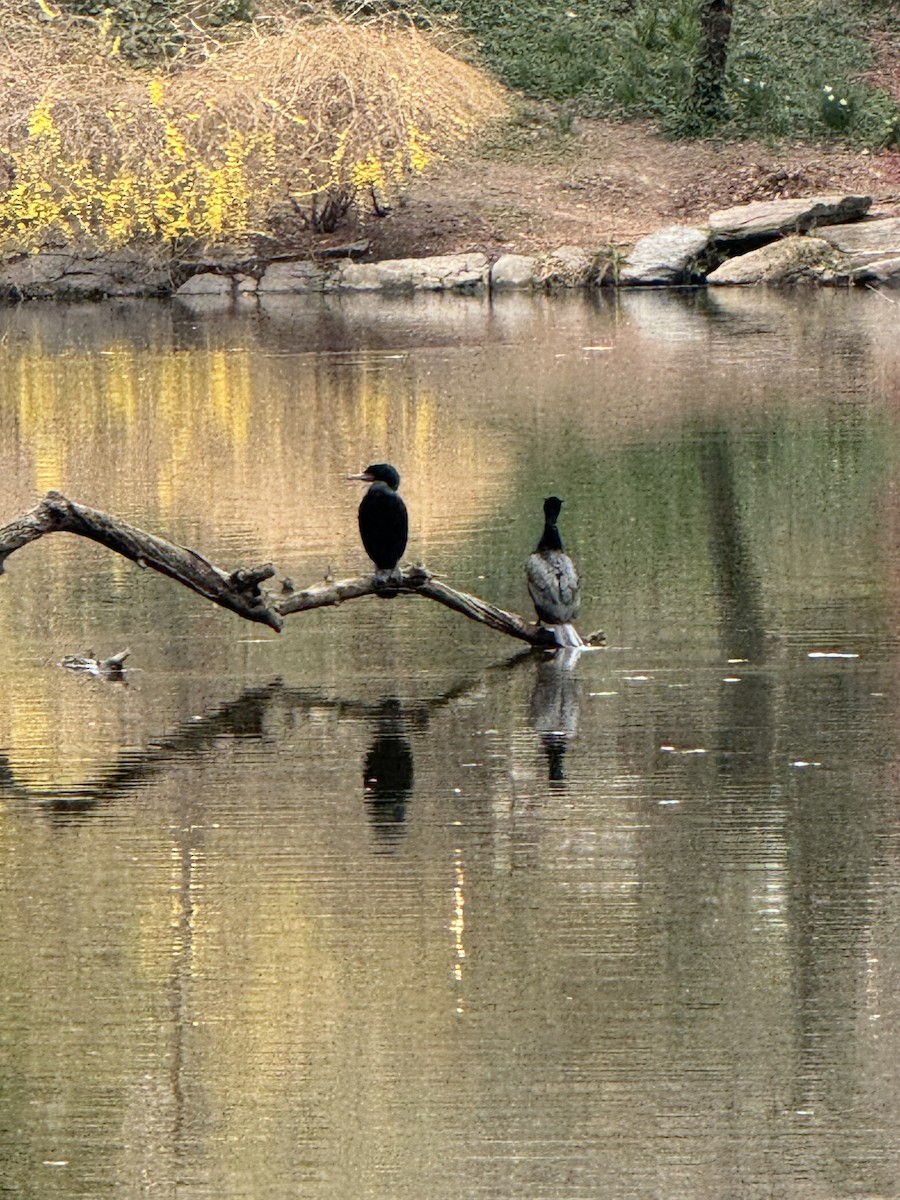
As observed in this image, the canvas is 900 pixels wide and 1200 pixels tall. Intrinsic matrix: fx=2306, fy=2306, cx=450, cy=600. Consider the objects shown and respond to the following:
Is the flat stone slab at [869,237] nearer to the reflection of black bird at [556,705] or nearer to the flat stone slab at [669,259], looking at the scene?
the flat stone slab at [669,259]

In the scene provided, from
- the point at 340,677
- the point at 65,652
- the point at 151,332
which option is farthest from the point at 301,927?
the point at 151,332

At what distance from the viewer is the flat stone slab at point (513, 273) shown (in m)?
31.0

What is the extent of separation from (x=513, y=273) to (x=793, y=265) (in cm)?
374

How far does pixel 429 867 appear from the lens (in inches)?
292

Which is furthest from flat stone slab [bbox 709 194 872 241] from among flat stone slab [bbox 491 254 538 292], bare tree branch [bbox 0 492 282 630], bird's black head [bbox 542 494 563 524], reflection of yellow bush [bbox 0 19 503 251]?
bare tree branch [bbox 0 492 282 630]

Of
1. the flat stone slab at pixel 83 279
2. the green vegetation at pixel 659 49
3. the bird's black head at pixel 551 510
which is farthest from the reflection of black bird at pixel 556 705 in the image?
the green vegetation at pixel 659 49

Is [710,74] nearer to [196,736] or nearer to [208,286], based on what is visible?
[208,286]

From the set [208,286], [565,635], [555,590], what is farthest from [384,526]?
[208,286]

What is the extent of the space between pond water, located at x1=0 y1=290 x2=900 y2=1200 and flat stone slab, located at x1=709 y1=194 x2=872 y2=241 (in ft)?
47.1

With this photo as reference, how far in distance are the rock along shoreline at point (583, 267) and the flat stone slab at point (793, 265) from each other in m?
0.01

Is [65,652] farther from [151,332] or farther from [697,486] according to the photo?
[151,332]

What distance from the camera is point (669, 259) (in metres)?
30.6

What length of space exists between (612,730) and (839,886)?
2.16 meters

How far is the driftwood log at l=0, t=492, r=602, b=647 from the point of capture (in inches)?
388
